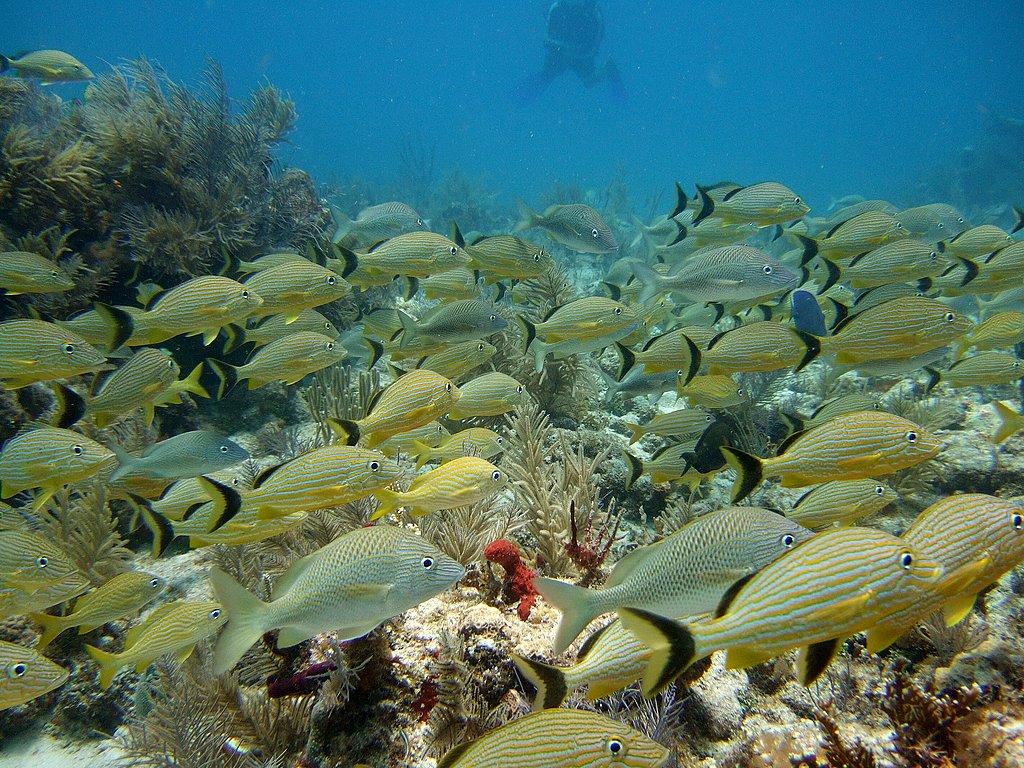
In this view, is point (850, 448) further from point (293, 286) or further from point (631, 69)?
point (631, 69)

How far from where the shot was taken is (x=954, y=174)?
3462cm

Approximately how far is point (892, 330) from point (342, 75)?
235 metres

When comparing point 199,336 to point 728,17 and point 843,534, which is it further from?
point 728,17

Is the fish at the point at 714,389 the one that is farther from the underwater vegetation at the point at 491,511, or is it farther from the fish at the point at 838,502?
the fish at the point at 838,502

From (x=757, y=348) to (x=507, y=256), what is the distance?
2683mm

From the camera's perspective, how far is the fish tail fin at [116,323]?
3.97m

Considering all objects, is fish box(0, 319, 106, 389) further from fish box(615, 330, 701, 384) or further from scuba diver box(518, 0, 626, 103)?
scuba diver box(518, 0, 626, 103)

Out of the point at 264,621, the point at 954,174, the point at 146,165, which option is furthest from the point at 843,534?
the point at 954,174

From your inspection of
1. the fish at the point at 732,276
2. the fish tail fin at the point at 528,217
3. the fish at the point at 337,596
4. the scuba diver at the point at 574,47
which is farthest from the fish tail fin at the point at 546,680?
the scuba diver at the point at 574,47

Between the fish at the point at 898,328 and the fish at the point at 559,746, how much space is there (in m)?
3.03

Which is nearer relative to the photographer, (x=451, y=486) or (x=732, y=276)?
(x=451, y=486)

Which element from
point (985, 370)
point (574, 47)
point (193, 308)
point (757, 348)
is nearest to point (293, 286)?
point (193, 308)

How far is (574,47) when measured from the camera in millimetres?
39969

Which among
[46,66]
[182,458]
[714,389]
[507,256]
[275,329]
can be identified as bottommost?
[182,458]
